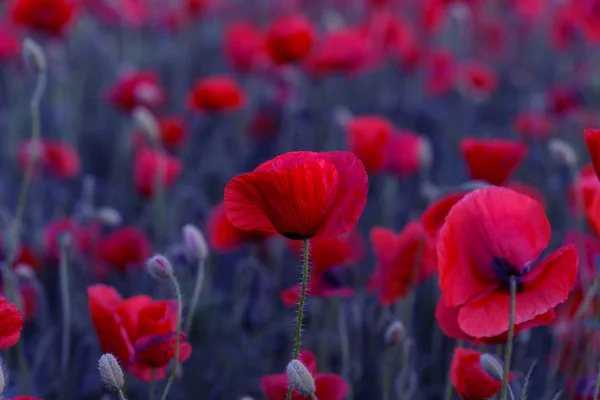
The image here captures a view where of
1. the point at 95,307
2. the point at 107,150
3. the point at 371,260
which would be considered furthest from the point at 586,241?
the point at 107,150

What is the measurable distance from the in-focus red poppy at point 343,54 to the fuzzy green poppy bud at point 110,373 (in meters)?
1.95

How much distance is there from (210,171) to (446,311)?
1783 mm

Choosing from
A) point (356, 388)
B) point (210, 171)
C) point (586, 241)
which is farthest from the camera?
point (210, 171)

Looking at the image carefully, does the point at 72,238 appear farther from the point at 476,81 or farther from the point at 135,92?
the point at 476,81

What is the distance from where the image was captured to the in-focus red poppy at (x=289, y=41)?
2.64m

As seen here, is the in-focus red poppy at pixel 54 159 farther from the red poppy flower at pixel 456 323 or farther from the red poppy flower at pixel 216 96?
the red poppy flower at pixel 456 323

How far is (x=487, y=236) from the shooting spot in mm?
1050

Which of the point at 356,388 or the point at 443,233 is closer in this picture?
the point at 443,233

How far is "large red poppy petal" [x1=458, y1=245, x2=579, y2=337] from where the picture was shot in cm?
101

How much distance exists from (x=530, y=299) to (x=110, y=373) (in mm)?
553

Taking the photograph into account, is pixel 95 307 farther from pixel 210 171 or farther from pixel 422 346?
pixel 210 171

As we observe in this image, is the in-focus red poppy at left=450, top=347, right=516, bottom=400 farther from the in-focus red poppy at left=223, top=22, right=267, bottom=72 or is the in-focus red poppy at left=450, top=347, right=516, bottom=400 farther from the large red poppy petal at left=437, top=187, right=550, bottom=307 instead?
the in-focus red poppy at left=223, top=22, right=267, bottom=72

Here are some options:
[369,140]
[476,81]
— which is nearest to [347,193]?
[369,140]

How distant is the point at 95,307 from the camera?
1.13m
